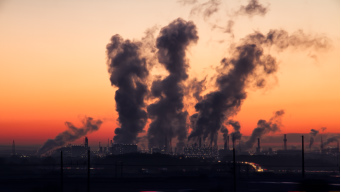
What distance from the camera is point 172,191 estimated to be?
2281 inches

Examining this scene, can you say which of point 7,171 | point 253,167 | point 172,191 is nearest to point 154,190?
point 172,191

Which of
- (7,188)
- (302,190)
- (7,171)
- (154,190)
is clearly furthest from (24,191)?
(7,171)

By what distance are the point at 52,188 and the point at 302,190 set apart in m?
28.2

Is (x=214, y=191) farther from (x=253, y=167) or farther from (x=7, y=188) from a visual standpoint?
(x=253, y=167)

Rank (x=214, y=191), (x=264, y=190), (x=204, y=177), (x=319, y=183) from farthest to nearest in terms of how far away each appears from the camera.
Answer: (x=204, y=177), (x=264, y=190), (x=214, y=191), (x=319, y=183)

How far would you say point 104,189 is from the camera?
6294 centimetres

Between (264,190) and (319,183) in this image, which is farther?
(264,190)

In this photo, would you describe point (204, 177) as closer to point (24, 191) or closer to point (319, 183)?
point (24, 191)

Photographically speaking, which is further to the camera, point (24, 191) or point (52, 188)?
point (24, 191)

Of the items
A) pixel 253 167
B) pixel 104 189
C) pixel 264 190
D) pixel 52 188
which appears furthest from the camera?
pixel 253 167

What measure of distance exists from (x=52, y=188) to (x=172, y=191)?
14.2 metres

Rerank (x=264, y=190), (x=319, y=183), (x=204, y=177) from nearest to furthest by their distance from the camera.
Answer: (x=319, y=183) < (x=264, y=190) < (x=204, y=177)

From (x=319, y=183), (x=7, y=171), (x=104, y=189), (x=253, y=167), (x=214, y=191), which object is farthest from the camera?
(x=253, y=167)

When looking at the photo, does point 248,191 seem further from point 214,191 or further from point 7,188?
point 7,188
